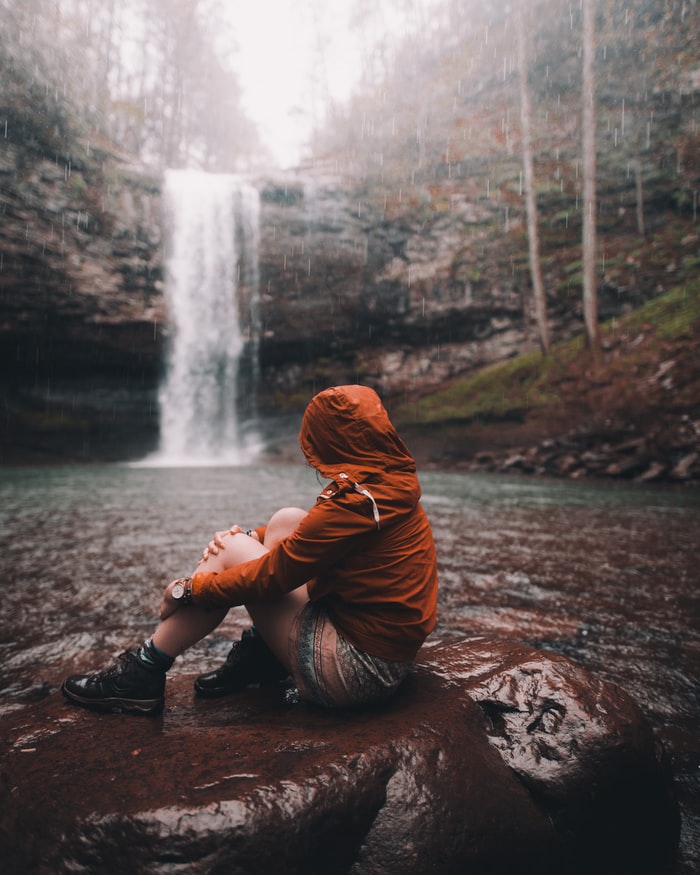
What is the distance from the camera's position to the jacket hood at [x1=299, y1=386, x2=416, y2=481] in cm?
176

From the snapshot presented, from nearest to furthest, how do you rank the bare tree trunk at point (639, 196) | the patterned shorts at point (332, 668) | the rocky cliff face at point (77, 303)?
1. the patterned shorts at point (332, 668)
2. the rocky cliff face at point (77, 303)
3. the bare tree trunk at point (639, 196)

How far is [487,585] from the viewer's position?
4145 mm

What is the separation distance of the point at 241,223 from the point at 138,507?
61.7 feet

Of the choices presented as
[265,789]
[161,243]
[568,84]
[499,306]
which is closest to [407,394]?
[499,306]

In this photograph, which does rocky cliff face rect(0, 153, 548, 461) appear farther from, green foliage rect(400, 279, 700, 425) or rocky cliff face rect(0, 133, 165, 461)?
green foliage rect(400, 279, 700, 425)

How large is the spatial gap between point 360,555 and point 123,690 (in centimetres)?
107

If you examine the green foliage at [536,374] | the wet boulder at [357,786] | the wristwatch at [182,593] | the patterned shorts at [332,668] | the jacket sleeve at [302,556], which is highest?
the green foliage at [536,374]

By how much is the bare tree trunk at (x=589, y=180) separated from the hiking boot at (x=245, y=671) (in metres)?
19.0

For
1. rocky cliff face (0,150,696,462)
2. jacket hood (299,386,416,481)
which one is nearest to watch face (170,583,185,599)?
jacket hood (299,386,416,481)

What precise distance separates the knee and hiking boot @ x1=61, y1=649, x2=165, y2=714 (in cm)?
66

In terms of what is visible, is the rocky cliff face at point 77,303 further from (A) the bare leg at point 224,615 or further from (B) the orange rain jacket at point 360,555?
(B) the orange rain jacket at point 360,555

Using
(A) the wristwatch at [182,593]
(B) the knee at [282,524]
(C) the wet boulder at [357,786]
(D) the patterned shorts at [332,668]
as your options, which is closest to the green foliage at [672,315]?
(C) the wet boulder at [357,786]

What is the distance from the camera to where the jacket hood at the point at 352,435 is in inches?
69.1

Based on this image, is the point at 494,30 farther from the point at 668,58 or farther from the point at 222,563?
the point at 222,563
